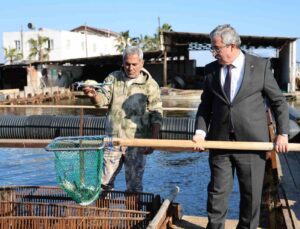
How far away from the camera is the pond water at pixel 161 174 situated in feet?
25.9

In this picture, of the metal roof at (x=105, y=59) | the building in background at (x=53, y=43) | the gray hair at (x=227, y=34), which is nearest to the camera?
the gray hair at (x=227, y=34)

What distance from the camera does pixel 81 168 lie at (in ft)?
13.5

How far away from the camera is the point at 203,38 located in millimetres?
34094

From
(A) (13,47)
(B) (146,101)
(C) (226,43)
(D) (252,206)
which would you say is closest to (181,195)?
(B) (146,101)

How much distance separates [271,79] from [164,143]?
979 mm

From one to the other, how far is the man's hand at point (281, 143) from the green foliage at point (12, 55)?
Result: 49.1 m

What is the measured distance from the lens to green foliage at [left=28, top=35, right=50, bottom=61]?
49562 millimetres

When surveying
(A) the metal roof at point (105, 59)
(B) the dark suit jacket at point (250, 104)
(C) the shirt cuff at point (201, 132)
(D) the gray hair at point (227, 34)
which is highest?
(A) the metal roof at point (105, 59)

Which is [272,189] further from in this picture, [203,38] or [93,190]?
[203,38]

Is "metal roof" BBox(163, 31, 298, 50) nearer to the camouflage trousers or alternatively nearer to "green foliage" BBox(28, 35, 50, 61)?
"green foliage" BBox(28, 35, 50, 61)

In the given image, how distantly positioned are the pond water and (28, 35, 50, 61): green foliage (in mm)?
38796

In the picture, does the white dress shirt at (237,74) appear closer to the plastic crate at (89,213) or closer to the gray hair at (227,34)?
the gray hair at (227,34)

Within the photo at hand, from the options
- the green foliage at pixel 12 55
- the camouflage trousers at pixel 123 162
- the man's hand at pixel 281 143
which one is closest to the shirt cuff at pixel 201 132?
the man's hand at pixel 281 143

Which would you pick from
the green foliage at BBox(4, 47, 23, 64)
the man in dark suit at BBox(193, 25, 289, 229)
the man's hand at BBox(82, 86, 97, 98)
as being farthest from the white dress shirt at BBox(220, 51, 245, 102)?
the green foliage at BBox(4, 47, 23, 64)
